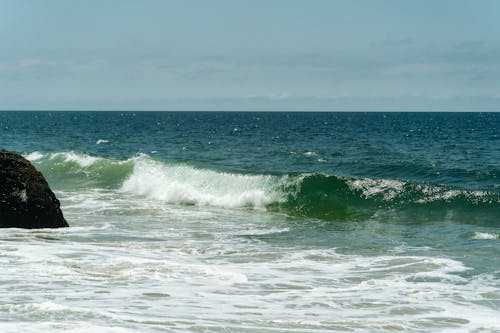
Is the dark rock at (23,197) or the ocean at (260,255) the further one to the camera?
the dark rock at (23,197)

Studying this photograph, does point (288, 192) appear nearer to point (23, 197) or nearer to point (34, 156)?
point (23, 197)

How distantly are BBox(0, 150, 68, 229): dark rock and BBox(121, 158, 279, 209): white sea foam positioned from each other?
8840 mm

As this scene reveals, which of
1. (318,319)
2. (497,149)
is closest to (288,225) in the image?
(318,319)

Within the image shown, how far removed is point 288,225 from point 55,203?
20.8ft

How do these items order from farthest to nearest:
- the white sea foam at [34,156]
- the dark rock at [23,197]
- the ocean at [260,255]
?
the white sea foam at [34,156] < the dark rock at [23,197] < the ocean at [260,255]

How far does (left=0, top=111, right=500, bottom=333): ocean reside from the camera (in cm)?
827

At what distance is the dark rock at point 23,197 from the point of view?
14.4m

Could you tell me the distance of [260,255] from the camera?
42.8 ft

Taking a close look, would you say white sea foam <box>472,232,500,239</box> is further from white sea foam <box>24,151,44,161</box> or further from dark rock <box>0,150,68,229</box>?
white sea foam <box>24,151,44,161</box>

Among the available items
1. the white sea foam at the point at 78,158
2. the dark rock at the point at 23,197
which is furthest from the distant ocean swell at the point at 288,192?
the dark rock at the point at 23,197

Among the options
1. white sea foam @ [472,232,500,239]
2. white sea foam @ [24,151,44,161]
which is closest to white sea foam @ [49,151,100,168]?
white sea foam @ [24,151,44,161]

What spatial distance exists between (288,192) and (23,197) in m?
10.9

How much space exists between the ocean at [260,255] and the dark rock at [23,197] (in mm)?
348

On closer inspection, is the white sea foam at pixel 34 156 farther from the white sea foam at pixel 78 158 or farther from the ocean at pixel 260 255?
the ocean at pixel 260 255
